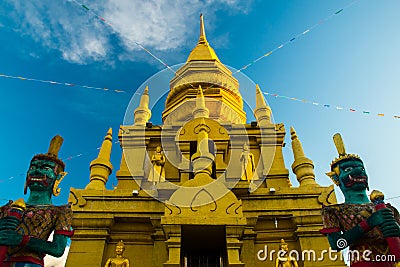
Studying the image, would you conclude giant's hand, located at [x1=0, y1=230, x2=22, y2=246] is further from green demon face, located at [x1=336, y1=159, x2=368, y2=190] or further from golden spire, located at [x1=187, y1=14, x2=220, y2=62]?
golden spire, located at [x1=187, y1=14, x2=220, y2=62]

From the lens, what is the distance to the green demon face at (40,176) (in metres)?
9.40

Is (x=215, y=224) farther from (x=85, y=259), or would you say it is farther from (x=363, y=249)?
(x=85, y=259)

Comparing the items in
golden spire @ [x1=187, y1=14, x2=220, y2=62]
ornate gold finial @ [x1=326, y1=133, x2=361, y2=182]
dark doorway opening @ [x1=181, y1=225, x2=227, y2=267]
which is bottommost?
dark doorway opening @ [x1=181, y1=225, x2=227, y2=267]

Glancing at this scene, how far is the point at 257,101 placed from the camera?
1845cm

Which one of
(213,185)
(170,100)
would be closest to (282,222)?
(213,185)

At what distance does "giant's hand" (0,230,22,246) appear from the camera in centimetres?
796

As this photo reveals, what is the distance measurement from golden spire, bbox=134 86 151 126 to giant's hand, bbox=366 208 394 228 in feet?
36.3

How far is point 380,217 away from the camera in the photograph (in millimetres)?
8047

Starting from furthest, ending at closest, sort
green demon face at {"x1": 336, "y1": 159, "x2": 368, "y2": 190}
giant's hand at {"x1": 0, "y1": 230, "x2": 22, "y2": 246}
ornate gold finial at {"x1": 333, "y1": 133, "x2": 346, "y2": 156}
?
ornate gold finial at {"x1": 333, "y1": 133, "x2": 346, "y2": 156}, green demon face at {"x1": 336, "y1": 159, "x2": 368, "y2": 190}, giant's hand at {"x1": 0, "y1": 230, "x2": 22, "y2": 246}

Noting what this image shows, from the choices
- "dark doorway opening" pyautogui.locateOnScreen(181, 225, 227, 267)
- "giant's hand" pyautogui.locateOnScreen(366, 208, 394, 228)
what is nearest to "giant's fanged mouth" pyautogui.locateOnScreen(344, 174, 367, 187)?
"giant's hand" pyautogui.locateOnScreen(366, 208, 394, 228)

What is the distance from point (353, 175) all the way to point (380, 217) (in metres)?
1.52

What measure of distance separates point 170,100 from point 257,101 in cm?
545

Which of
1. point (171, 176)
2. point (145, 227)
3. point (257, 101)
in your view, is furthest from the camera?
point (257, 101)

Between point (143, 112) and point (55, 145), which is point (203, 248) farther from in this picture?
point (143, 112)
